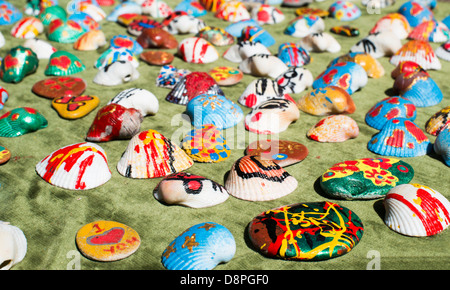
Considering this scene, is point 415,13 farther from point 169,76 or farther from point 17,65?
point 17,65

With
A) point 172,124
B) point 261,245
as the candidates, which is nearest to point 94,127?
point 172,124

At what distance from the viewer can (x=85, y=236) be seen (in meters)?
3.20

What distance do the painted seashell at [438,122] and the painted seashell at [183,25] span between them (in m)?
3.67

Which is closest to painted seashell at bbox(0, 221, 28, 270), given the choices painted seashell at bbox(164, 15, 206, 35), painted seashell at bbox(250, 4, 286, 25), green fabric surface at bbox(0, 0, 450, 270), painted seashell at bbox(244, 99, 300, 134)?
green fabric surface at bbox(0, 0, 450, 270)

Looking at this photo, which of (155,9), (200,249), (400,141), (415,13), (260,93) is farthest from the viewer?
(155,9)

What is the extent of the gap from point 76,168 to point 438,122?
3293mm

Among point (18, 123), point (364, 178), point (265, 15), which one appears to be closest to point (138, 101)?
point (18, 123)

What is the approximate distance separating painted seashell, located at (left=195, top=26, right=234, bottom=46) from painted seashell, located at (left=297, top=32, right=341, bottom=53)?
Answer: 1.01 metres

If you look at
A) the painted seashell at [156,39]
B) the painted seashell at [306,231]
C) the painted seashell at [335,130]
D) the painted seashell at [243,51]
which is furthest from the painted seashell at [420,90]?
the painted seashell at [156,39]

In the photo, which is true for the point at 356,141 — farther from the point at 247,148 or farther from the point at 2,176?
the point at 2,176

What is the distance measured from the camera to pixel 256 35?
6582mm

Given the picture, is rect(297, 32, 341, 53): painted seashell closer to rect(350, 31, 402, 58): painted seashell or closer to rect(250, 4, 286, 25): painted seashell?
rect(350, 31, 402, 58): painted seashell

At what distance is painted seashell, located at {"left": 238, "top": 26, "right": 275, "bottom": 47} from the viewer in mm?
6586

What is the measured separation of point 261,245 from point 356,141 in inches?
72.8
